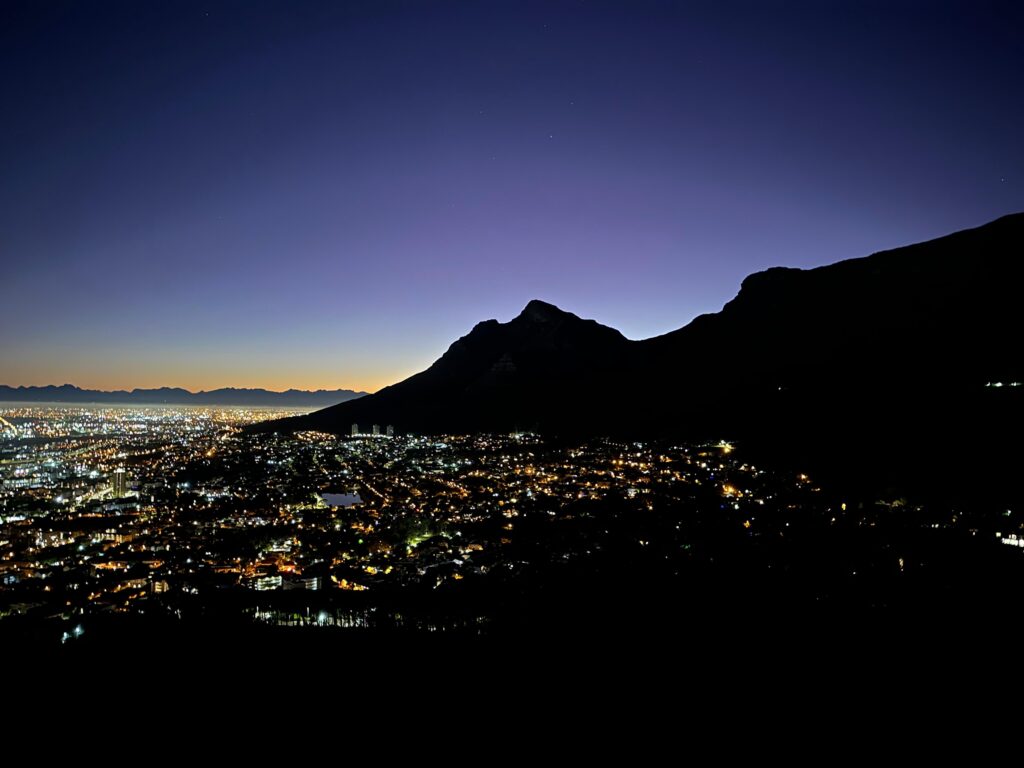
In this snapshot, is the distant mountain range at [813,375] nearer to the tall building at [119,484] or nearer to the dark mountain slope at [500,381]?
the dark mountain slope at [500,381]

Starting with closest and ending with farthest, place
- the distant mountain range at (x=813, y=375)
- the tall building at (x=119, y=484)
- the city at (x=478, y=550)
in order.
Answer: the city at (x=478, y=550) < the distant mountain range at (x=813, y=375) < the tall building at (x=119, y=484)

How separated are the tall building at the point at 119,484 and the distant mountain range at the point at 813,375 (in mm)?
34875

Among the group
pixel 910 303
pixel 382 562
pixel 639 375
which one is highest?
pixel 910 303

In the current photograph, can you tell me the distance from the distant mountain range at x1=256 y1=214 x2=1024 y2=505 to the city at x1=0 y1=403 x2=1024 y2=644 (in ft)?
19.1

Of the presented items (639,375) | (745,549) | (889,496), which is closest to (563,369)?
(639,375)

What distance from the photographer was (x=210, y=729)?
8.91 metres

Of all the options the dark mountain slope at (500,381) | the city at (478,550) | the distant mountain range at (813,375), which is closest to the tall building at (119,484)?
the city at (478,550)

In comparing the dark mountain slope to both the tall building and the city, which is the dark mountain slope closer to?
the city

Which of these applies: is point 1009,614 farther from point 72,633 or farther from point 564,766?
point 72,633

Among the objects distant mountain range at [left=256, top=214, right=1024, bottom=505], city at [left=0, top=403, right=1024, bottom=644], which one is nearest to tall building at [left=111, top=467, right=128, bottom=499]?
city at [left=0, top=403, right=1024, bottom=644]

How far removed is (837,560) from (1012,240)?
42.8 meters

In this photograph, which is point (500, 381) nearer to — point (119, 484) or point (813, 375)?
point (813, 375)

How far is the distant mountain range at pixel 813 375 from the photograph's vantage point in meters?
29.4

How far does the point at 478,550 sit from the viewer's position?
754 inches
